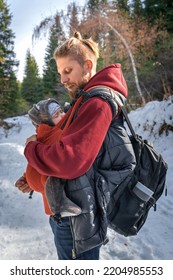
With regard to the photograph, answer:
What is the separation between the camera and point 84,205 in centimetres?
121

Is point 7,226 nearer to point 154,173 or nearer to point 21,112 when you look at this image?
point 154,173

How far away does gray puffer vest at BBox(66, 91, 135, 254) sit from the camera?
1.21 metres

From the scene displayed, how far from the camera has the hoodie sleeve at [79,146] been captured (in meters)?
1.09

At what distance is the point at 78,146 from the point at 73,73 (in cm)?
43

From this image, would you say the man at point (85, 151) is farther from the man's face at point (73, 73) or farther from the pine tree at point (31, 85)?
the pine tree at point (31, 85)

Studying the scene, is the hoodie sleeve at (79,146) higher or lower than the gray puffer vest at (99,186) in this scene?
higher

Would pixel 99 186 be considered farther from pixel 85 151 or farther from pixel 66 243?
pixel 66 243

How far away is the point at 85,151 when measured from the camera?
110 cm

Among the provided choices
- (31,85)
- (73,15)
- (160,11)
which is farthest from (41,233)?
(31,85)

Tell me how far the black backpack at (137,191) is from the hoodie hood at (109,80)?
0.16 meters

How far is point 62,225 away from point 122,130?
617 mm

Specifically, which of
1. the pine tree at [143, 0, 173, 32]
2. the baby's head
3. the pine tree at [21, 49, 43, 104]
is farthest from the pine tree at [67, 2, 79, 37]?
the pine tree at [21, 49, 43, 104]

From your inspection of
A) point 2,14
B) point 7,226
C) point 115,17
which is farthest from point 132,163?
point 2,14

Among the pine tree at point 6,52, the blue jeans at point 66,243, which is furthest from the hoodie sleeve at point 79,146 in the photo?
the pine tree at point 6,52
